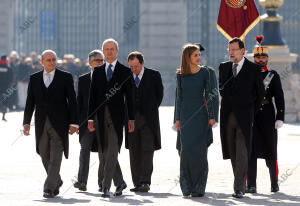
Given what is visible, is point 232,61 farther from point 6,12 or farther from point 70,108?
point 6,12

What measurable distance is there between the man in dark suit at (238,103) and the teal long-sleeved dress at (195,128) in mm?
154

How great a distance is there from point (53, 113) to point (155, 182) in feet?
6.43

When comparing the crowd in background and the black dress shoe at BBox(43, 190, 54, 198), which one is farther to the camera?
the crowd in background

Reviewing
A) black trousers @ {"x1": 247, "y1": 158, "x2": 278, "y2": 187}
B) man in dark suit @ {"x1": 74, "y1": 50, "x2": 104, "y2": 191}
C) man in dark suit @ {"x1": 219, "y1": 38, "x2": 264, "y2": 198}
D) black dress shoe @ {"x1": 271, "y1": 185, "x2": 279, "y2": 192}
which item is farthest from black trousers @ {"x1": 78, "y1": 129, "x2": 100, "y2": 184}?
black dress shoe @ {"x1": 271, "y1": 185, "x2": 279, "y2": 192}

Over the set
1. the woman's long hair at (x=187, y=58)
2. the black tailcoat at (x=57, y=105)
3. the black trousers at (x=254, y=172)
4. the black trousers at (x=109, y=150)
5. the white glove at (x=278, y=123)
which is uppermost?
the woman's long hair at (x=187, y=58)

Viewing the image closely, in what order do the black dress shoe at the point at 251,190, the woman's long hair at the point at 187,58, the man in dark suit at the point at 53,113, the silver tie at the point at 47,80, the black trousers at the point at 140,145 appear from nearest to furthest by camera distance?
the woman's long hair at the point at 187,58
the man in dark suit at the point at 53,113
the silver tie at the point at 47,80
the black dress shoe at the point at 251,190
the black trousers at the point at 140,145

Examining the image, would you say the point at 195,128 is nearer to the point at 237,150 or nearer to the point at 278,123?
the point at 237,150

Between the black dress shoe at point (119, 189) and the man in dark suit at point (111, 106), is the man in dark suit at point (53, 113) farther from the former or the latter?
the black dress shoe at point (119, 189)

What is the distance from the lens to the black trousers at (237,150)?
11.0 m

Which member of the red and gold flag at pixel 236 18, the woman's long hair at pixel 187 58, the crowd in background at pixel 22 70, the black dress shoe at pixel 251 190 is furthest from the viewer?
the crowd in background at pixel 22 70

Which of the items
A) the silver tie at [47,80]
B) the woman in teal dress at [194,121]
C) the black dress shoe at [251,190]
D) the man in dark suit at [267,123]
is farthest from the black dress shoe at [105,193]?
the man in dark suit at [267,123]

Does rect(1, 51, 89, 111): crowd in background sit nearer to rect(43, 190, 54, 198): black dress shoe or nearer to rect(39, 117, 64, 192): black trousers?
rect(39, 117, 64, 192): black trousers

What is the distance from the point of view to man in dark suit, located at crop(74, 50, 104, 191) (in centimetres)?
1206

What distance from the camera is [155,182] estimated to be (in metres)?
12.8
